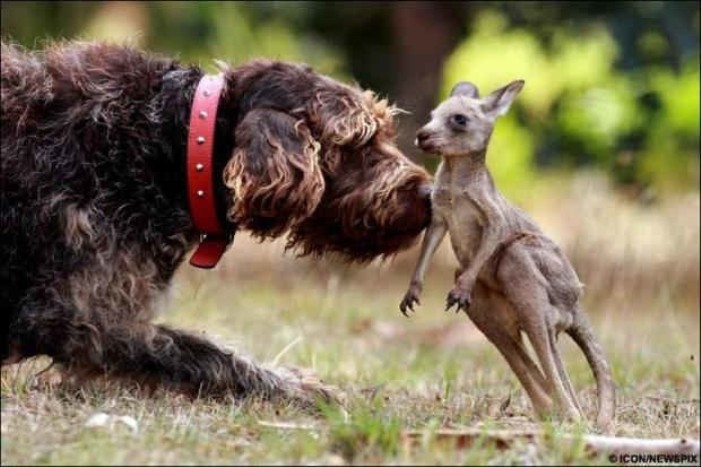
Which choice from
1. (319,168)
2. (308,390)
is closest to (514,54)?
(308,390)

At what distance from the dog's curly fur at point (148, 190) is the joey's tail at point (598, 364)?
Answer: 0.68 m

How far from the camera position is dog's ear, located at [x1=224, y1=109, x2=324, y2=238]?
18.7ft

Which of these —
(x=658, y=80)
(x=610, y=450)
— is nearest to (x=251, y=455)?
(x=610, y=450)

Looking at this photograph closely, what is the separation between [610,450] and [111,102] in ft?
7.51

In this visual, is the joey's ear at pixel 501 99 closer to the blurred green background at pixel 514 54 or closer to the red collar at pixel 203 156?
the red collar at pixel 203 156

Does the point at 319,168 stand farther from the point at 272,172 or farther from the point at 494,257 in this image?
the point at 494,257

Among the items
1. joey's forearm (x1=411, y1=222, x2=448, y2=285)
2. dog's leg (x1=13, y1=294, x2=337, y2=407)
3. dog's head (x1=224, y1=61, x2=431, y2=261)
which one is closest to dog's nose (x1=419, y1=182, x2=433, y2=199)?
dog's head (x1=224, y1=61, x2=431, y2=261)

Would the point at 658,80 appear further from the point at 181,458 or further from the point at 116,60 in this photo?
the point at 181,458

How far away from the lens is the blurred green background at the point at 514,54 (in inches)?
454

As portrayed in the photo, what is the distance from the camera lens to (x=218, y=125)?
5918 mm

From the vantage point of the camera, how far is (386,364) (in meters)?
8.12

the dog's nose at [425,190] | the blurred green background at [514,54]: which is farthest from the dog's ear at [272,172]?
the blurred green background at [514,54]

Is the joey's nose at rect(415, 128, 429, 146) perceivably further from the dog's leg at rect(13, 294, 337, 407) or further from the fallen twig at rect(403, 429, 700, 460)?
the dog's leg at rect(13, 294, 337, 407)

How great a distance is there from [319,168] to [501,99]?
→ 79cm
